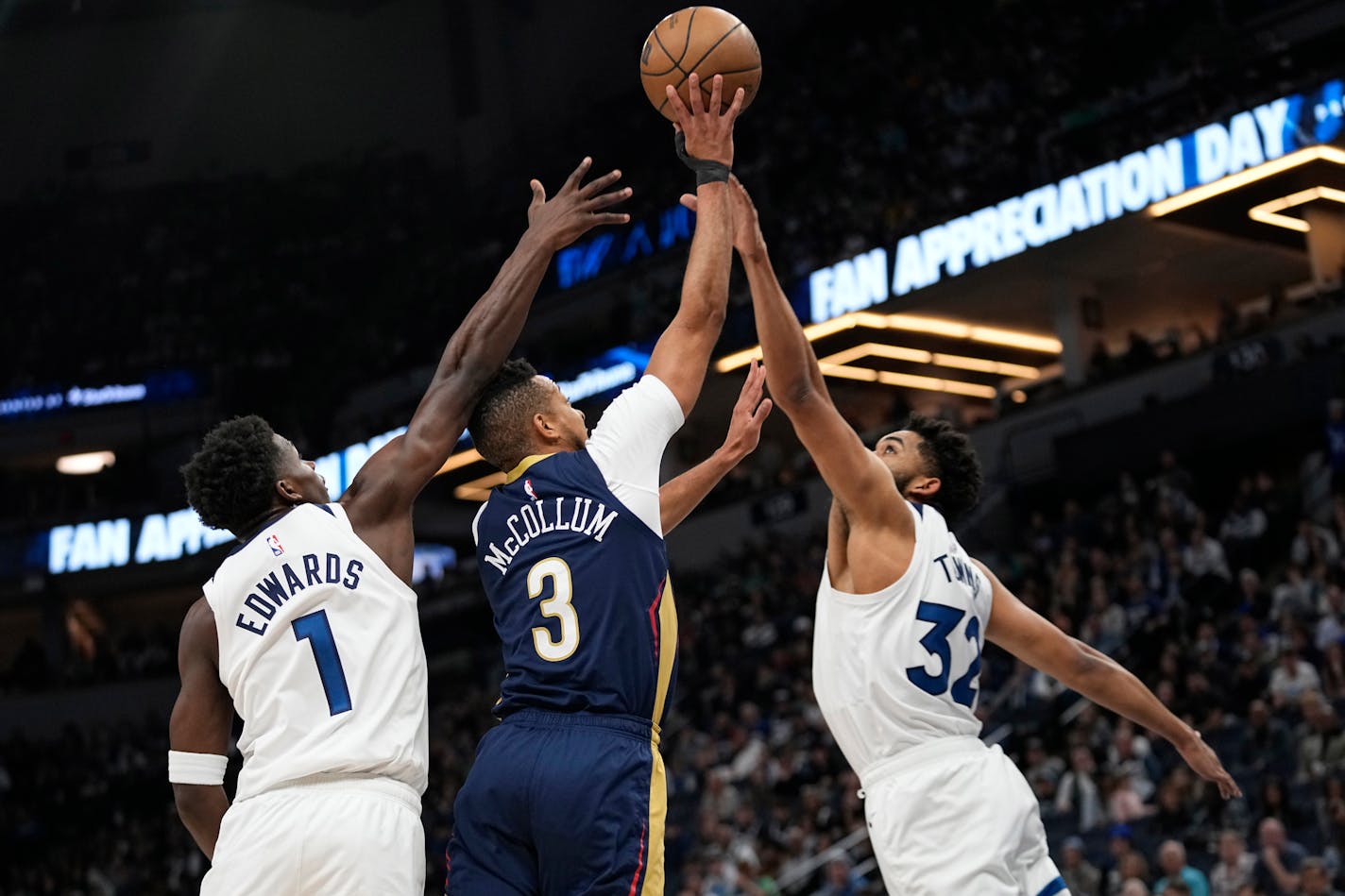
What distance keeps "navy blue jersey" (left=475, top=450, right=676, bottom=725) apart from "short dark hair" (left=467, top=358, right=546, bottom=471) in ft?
0.44

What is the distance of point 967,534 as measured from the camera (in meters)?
21.6

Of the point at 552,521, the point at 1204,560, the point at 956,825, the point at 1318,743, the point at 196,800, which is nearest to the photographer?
the point at 552,521

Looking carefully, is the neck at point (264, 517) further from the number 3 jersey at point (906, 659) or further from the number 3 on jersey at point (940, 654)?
the number 3 on jersey at point (940, 654)

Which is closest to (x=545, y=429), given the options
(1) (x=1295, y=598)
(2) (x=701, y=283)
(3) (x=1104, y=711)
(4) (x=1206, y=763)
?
(2) (x=701, y=283)

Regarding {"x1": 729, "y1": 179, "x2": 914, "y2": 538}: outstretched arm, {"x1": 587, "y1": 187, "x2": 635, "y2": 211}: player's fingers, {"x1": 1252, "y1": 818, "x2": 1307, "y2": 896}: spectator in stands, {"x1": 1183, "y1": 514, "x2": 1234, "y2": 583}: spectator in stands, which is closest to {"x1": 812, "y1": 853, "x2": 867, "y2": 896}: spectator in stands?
{"x1": 1252, "y1": 818, "x2": 1307, "y2": 896}: spectator in stands

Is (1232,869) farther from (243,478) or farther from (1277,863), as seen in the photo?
(243,478)

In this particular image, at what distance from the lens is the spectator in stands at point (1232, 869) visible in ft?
36.5

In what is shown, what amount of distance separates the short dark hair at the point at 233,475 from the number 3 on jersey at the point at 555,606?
82 cm

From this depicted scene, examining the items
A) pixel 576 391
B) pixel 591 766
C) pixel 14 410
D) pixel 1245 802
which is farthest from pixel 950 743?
pixel 14 410

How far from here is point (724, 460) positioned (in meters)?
4.97

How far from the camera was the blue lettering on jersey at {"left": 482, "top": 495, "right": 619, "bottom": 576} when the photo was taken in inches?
162

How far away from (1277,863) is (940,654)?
24.1 feet

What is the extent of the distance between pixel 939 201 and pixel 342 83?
19.7 metres

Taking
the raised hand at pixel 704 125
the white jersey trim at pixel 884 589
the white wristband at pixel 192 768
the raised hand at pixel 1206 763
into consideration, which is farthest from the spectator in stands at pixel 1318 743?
the white wristband at pixel 192 768
